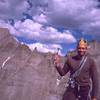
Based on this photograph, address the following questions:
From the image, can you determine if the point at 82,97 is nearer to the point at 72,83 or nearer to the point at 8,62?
the point at 72,83

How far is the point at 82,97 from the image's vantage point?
31.2ft

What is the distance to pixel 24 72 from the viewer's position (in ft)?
186

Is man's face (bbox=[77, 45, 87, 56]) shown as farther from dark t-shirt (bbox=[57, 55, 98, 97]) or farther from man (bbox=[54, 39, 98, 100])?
dark t-shirt (bbox=[57, 55, 98, 97])

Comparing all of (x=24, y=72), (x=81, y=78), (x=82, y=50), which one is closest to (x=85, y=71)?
(x=81, y=78)

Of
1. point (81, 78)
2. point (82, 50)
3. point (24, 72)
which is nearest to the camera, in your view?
point (82, 50)

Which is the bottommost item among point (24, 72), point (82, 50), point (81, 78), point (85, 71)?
point (81, 78)

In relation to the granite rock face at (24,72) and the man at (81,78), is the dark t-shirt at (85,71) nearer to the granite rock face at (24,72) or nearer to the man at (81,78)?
the man at (81,78)

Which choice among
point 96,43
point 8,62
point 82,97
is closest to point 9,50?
point 8,62

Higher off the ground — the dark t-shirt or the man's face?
the man's face

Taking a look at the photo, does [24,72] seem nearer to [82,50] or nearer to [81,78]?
[81,78]

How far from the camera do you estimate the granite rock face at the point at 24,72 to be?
175ft

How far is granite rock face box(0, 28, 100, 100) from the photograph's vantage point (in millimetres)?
53250

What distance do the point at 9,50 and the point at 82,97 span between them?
151ft

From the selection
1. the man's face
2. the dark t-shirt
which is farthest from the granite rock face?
the man's face
